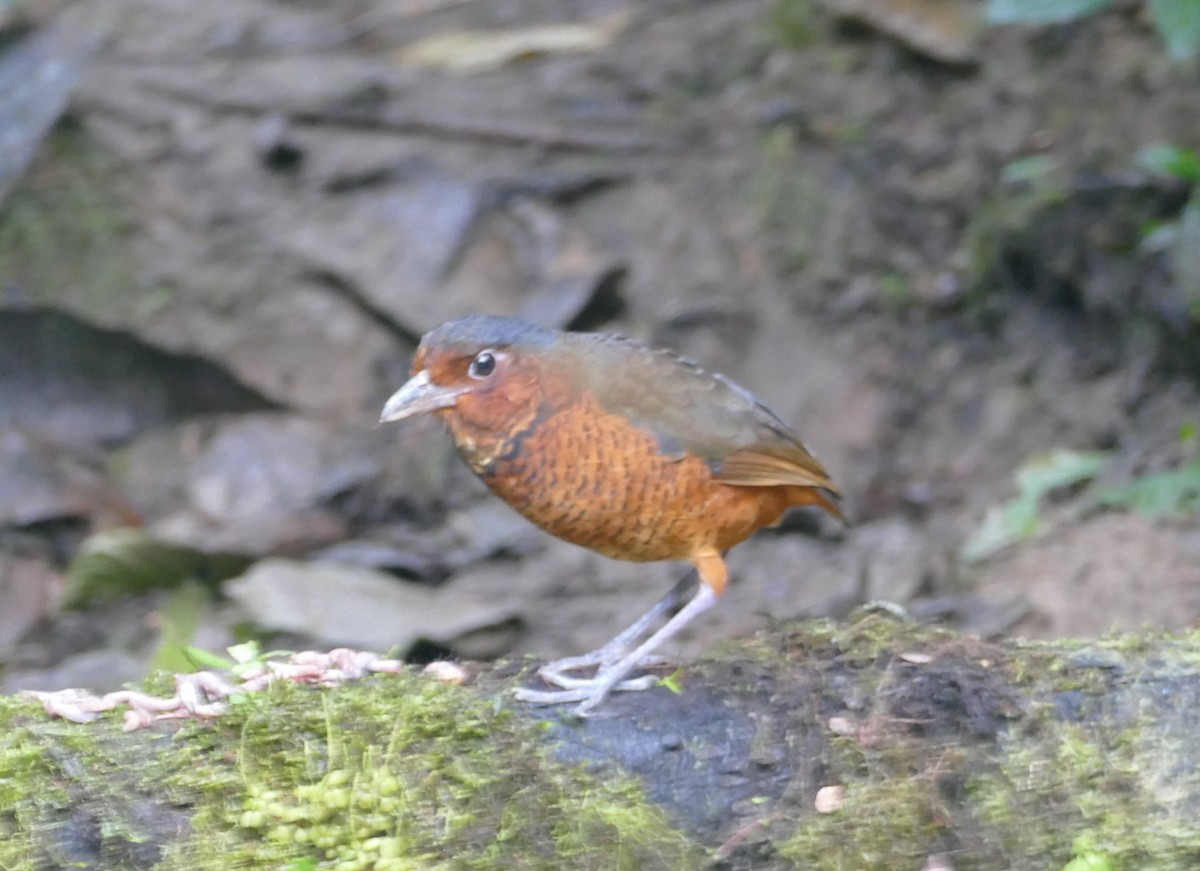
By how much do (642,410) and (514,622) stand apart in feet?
6.35

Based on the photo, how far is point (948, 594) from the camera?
18.5 feet

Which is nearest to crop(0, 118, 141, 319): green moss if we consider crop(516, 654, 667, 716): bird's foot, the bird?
the bird

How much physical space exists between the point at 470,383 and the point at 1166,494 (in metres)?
3.26

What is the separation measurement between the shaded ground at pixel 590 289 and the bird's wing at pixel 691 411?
1760 millimetres

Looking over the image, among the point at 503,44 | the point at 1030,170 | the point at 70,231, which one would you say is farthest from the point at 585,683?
the point at 503,44

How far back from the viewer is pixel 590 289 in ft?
21.4

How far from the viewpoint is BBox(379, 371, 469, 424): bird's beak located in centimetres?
335

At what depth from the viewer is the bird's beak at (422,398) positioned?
11.0ft

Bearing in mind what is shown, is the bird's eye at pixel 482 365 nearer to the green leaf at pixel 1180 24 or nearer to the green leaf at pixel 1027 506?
the green leaf at pixel 1180 24

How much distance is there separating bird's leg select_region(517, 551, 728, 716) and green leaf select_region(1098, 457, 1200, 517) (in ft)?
8.30

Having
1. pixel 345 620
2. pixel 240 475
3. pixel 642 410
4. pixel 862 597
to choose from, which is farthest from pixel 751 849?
pixel 240 475

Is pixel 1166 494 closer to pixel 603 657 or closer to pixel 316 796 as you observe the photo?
pixel 603 657

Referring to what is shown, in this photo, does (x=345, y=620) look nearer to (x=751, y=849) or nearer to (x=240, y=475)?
(x=240, y=475)

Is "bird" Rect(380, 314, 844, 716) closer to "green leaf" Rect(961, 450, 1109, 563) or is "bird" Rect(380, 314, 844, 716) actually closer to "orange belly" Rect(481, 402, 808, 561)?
"orange belly" Rect(481, 402, 808, 561)
